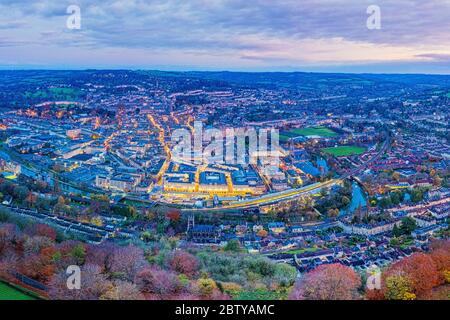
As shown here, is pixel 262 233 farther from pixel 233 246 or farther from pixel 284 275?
pixel 284 275

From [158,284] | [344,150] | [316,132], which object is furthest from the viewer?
[316,132]

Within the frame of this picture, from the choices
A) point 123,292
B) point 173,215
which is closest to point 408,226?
point 173,215

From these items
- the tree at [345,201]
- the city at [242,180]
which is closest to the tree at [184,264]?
the city at [242,180]

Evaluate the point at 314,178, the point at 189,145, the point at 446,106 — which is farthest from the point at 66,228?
the point at 446,106

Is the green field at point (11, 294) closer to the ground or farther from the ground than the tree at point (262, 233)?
farther from the ground

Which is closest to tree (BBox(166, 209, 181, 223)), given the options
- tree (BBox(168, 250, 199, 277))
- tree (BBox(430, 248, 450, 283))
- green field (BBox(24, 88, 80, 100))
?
tree (BBox(168, 250, 199, 277))
